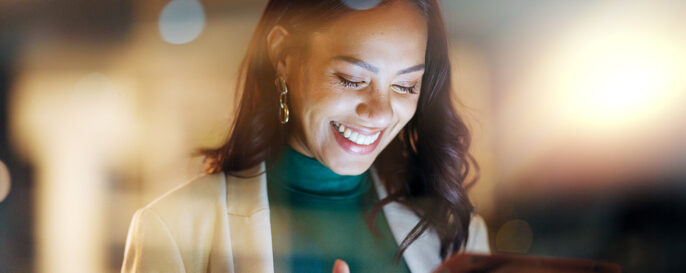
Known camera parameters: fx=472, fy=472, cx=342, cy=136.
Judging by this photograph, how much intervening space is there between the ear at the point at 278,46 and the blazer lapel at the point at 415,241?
25cm

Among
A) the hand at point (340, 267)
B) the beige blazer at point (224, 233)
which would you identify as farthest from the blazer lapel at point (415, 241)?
the hand at point (340, 267)

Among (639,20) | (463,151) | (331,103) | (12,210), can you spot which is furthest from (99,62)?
(639,20)

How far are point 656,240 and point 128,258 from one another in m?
0.93

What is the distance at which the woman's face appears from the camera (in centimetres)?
76

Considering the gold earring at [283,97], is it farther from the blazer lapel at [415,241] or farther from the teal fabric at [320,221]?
the blazer lapel at [415,241]

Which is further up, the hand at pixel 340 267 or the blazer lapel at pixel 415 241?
the blazer lapel at pixel 415 241

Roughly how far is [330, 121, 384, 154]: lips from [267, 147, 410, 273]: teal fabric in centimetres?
6

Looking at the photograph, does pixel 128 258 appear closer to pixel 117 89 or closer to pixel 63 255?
pixel 63 255

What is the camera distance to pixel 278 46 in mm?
815

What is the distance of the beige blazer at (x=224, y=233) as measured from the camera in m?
0.82

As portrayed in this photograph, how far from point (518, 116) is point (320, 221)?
0.39 metres

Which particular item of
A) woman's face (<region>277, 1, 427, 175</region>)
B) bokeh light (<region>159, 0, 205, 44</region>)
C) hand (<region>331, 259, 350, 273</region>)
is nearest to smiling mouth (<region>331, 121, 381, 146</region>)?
woman's face (<region>277, 1, 427, 175</region>)

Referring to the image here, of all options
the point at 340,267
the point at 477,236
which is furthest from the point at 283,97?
the point at 477,236

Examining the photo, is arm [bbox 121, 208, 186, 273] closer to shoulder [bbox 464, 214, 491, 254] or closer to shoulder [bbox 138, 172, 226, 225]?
shoulder [bbox 138, 172, 226, 225]
